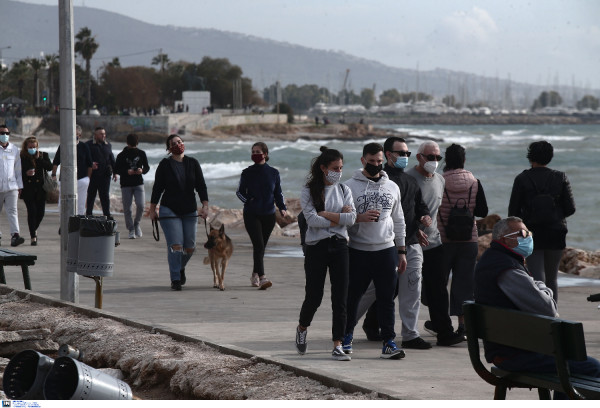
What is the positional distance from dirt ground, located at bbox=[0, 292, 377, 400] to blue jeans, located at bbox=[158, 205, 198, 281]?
9.63 ft

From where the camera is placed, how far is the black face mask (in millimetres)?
8430

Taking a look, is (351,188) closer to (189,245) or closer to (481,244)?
(189,245)

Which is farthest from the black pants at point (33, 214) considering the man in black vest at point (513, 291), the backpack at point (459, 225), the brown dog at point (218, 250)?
the man in black vest at point (513, 291)

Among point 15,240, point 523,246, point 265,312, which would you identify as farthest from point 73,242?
point 15,240

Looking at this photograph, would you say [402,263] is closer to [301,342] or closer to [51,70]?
[301,342]

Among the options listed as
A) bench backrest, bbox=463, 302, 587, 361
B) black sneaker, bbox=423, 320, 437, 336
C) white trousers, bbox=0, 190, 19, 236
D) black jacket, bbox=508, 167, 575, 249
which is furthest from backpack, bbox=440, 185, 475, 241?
white trousers, bbox=0, 190, 19, 236

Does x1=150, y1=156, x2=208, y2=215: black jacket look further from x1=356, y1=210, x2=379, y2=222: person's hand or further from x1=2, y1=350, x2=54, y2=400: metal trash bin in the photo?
x1=2, y1=350, x2=54, y2=400: metal trash bin

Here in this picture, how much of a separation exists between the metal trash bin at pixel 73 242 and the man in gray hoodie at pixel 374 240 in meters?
3.03

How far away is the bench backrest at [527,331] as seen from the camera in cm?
551

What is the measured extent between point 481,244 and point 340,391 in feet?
39.5

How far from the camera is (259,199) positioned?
41.8ft

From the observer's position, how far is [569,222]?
34844mm

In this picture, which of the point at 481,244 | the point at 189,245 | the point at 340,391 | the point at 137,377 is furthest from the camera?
the point at 481,244

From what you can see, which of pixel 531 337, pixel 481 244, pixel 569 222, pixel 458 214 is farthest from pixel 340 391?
pixel 569 222
